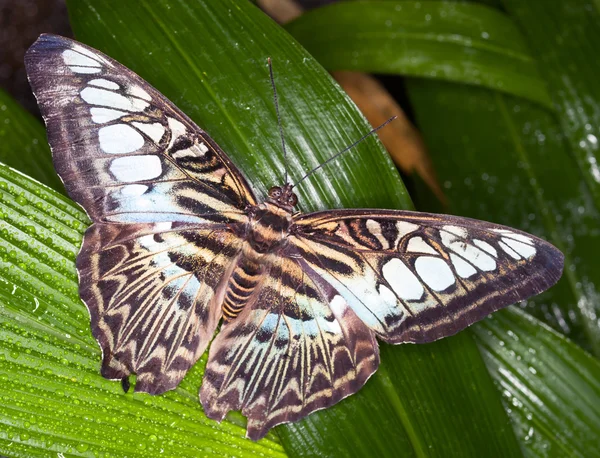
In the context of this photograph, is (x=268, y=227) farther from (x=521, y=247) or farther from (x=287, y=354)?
(x=521, y=247)

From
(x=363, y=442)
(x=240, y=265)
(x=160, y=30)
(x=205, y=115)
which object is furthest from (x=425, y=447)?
(x=160, y=30)

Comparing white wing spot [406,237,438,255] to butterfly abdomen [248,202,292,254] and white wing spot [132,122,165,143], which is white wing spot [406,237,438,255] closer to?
butterfly abdomen [248,202,292,254]

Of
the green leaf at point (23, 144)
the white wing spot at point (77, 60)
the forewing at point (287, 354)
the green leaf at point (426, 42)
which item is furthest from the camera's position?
the green leaf at point (426, 42)

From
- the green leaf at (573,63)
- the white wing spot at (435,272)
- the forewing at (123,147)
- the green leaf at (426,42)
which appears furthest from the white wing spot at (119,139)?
the green leaf at (573,63)

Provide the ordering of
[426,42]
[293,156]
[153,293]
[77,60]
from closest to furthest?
1. [77,60]
2. [153,293]
3. [293,156]
4. [426,42]

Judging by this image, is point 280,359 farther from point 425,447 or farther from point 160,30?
point 160,30

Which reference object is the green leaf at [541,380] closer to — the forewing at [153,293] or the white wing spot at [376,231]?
the white wing spot at [376,231]

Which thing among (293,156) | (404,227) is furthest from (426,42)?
(404,227)
